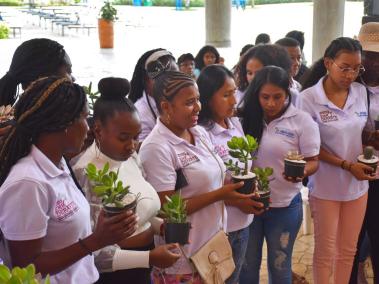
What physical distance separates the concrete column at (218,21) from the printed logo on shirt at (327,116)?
25.6ft

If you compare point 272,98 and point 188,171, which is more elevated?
point 272,98

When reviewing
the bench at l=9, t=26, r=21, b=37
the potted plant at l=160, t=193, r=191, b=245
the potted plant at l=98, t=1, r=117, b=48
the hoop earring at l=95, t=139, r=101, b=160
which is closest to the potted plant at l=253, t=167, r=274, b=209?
the potted plant at l=160, t=193, r=191, b=245

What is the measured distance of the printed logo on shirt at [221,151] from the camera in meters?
2.83

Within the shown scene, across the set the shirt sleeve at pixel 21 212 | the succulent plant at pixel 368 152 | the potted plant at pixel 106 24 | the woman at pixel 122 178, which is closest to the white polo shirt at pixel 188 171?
the woman at pixel 122 178

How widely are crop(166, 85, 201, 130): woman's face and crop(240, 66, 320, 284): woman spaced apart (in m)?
0.67

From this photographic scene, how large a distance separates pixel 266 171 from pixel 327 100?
0.78m

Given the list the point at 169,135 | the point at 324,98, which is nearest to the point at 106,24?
the point at 324,98

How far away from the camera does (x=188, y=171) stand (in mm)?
2494

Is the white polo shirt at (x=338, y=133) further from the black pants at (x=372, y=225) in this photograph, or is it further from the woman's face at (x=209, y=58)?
the woman's face at (x=209, y=58)

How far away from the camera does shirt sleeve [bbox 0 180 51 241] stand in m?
1.73

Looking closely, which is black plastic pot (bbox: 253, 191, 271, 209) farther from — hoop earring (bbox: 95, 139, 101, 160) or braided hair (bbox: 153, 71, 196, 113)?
hoop earring (bbox: 95, 139, 101, 160)

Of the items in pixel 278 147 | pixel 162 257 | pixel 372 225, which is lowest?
pixel 372 225

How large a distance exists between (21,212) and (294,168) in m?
1.58

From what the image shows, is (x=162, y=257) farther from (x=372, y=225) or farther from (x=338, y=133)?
(x=372, y=225)
